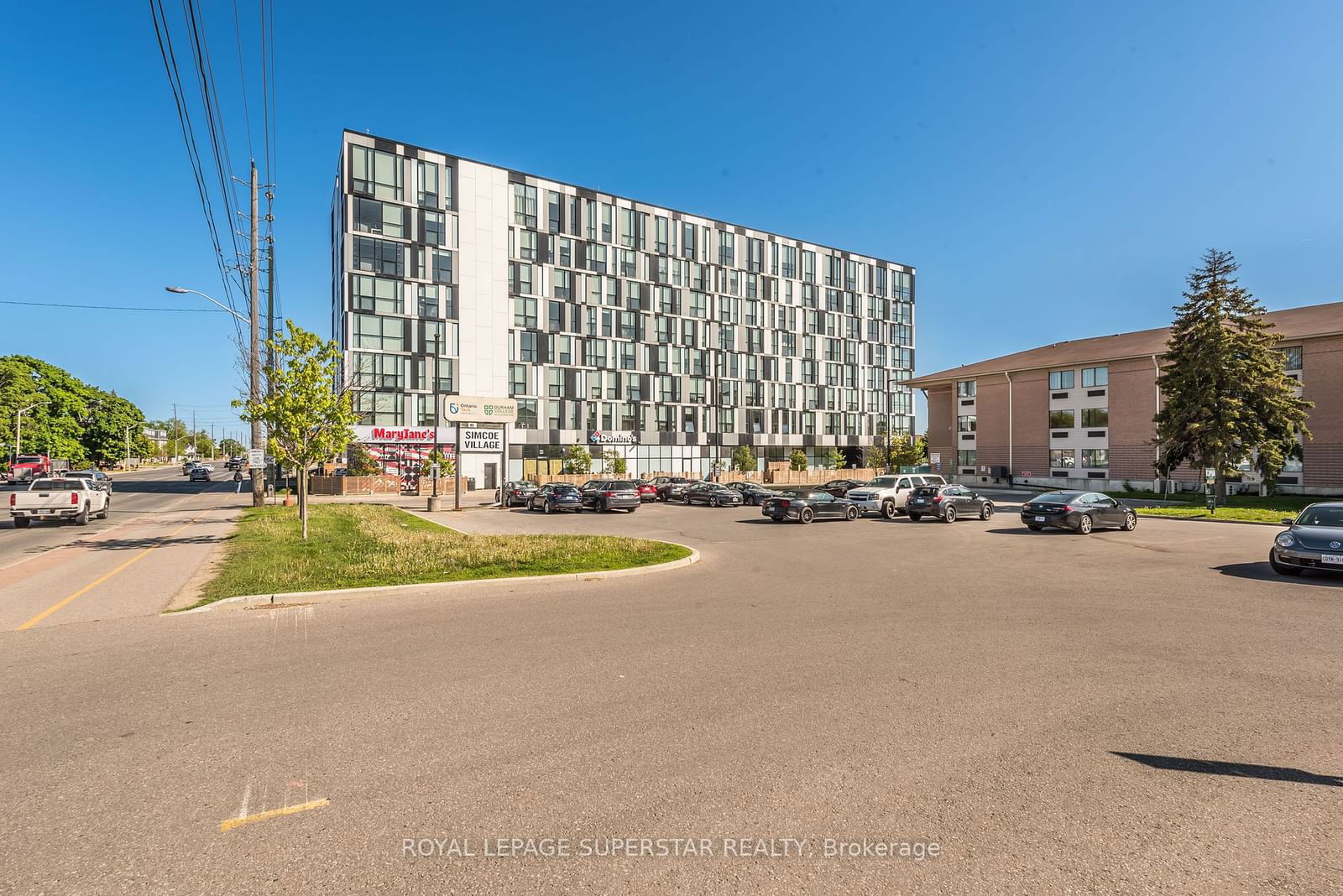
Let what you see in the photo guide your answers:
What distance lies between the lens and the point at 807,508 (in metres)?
25.7

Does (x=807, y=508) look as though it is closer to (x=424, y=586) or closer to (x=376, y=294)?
(x=424, y=586)

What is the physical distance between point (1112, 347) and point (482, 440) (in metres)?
49.2

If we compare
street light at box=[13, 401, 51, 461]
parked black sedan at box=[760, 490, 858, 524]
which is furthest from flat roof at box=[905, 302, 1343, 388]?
street light at box=[13, 401, 51, 461]

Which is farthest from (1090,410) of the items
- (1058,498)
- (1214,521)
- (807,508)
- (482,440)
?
→ (482,440)

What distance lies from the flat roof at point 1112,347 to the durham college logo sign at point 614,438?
91.3 feet

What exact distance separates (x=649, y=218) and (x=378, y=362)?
31363 mm

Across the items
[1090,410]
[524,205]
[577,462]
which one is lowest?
[577,462]

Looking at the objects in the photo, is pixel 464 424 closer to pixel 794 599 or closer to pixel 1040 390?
pixel 794 599

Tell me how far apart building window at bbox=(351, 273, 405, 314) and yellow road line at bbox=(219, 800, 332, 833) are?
181ft

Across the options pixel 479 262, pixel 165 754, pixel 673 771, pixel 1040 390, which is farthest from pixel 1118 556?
pixel 479 262

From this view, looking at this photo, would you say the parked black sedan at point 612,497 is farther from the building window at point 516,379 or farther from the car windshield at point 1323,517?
the building window at point 516,379

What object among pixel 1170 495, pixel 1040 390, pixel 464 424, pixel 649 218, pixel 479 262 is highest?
pixel 649 218

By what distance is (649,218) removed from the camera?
6925 centimetres

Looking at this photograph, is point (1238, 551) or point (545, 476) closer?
point (1238, 551)
